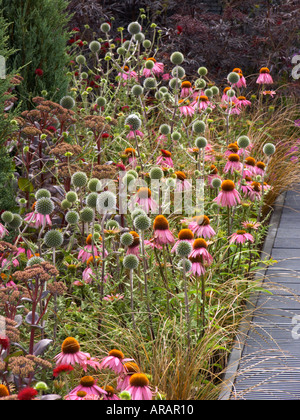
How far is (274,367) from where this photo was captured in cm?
273

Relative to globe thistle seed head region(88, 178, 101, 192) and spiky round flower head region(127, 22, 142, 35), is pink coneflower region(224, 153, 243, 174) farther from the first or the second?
spiky round flower head region(127, 22, 142, 35)

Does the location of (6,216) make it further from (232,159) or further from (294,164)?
(294,164)

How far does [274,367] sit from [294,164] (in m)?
2.64

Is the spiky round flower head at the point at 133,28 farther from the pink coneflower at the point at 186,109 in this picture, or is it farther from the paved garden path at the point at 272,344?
the paved garden path at the point at 272,344

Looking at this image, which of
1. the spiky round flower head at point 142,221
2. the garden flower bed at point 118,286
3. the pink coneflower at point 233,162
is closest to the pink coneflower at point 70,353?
the garden flower bed at point 118,286

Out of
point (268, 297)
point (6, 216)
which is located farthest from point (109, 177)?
point (268, 297)

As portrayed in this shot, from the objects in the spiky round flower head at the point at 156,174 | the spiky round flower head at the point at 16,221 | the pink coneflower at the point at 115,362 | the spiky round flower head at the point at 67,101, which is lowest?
the pink coneflower at the point at 115,362

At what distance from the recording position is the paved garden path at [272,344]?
8.42 feet

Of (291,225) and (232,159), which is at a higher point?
(232,159)

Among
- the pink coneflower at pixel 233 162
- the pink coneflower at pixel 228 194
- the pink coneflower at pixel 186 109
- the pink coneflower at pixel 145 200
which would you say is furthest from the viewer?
the pink coneflower at pixel 186 109

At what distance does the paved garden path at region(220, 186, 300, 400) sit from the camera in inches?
101

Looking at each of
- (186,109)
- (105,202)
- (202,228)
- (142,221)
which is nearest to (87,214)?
(105,202)

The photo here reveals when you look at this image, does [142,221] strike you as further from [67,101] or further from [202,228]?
[67,101]

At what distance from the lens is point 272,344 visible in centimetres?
294
